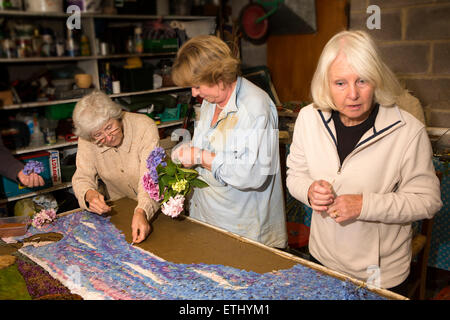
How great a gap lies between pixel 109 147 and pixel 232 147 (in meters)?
0.74

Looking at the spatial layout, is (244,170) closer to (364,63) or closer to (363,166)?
(363,166)

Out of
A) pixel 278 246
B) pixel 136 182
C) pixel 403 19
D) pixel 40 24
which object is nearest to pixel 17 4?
pixel 40 24

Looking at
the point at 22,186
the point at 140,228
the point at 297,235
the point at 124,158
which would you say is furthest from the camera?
the point at 22,186

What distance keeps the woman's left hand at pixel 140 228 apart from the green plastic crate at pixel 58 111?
6.93ft

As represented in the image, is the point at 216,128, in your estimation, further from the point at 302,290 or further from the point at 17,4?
the point at 17,4

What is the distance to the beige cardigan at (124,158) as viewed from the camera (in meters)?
1.97

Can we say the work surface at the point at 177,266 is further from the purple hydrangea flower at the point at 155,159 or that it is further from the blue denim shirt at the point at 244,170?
the purple hydrangea flower at the point at 155,159

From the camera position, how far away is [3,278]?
1.31 meters

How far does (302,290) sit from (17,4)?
301 cm

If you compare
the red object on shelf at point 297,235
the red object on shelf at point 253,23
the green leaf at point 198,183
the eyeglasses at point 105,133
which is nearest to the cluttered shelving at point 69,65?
the red object on shelf at point 253,23

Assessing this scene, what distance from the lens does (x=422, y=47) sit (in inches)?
109

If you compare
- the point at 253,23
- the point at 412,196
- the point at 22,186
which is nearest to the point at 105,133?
the point at 412,196


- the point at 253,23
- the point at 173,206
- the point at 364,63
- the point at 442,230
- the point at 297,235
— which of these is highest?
the point at 253,23

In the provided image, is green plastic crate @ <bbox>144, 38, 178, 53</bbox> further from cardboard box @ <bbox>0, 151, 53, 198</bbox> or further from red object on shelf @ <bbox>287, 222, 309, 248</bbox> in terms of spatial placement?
red object on shelf @ <bbox>287, 222, 309, 248</bbox>
